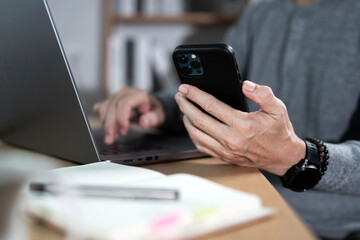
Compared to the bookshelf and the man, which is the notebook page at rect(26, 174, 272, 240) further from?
the bookshelf

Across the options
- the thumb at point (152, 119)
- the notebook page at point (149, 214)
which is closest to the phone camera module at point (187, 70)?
the notebook page at point (149, 214)

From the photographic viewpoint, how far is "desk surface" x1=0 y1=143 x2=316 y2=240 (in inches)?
14.2

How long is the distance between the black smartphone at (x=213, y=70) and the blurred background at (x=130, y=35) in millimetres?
1323

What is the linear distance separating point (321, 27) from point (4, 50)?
82 centimetres

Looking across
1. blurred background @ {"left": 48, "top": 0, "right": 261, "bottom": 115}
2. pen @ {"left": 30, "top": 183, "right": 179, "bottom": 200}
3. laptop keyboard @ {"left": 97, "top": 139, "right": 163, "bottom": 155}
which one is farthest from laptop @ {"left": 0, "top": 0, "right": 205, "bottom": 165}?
blurred background @ {"left": 48, "top": 0, "right": 261, "bottom": 115}

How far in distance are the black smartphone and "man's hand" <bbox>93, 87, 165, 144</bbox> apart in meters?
0.30

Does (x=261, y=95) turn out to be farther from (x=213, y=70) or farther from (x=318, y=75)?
(x=318, y=75)

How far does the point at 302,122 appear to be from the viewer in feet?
3.60

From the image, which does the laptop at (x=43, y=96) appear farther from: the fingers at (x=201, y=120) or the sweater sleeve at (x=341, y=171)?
the sweater sleeve at (x=341, y=171)

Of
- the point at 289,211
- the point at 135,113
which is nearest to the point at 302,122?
the point at 135,113

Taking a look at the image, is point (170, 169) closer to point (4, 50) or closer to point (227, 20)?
point (4, 50)

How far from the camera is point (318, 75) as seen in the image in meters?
1.09

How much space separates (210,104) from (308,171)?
7.6 inches

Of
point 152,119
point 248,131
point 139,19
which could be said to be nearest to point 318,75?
point 152,119
